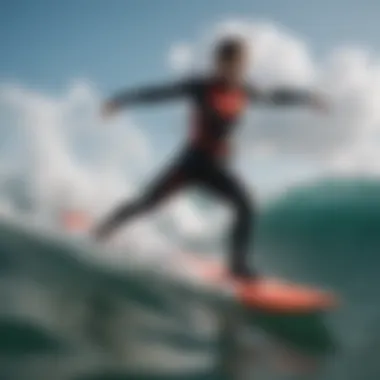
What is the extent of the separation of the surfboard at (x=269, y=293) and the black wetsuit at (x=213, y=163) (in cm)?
3

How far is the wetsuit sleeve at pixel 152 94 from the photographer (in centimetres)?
164

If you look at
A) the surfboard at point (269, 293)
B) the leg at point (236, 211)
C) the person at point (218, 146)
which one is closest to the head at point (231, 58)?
the person at point (218, 146)

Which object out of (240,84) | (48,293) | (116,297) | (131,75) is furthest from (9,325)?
(240,84)

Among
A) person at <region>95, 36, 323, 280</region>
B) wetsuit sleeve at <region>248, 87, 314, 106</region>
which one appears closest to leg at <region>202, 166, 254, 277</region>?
person at <region>95, 36, 323, 280</region>

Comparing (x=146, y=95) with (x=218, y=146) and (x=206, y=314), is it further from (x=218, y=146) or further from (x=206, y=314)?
(x=206, y=314)

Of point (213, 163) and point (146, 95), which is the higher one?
point (146, 95)

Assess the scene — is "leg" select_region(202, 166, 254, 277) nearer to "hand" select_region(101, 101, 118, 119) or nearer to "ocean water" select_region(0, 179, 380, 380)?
"ocean water" select_region(0, 179, 380, 380)

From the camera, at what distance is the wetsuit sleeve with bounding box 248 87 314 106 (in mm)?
1625

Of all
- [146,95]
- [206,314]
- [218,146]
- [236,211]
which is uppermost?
[146,95]

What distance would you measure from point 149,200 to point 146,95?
210 mm

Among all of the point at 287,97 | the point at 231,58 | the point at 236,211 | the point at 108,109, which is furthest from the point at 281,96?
the point at 108,109

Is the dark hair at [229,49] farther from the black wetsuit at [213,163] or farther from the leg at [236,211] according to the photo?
the leg at [236,211]

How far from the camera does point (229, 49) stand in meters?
1.64

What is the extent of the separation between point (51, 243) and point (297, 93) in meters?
0.57
